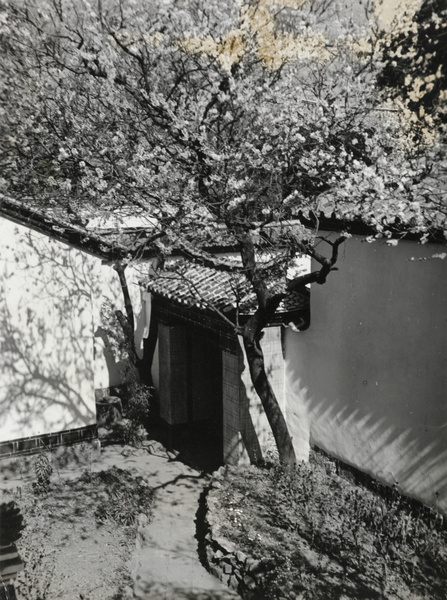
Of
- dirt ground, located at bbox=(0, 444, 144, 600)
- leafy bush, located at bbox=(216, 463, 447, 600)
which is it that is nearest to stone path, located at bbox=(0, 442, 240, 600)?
dirt ground, located at bbox=(0, 444, 144, 600)

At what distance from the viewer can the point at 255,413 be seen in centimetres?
1145

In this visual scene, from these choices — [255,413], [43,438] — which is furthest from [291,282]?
[43,438]

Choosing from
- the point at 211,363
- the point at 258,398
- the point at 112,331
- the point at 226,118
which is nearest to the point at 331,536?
the point at 258,398

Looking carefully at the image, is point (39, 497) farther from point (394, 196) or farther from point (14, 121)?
point (14, 121)

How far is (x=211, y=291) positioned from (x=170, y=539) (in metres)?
5.07

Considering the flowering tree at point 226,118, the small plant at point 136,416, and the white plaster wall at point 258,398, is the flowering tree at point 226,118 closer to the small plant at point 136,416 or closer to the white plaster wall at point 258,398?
the white plaster wall at point 258,398

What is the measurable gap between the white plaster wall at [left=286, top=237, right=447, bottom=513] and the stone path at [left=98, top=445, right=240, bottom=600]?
2774 mm

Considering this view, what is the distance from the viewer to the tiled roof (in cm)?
1091

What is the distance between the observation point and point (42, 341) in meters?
11.5

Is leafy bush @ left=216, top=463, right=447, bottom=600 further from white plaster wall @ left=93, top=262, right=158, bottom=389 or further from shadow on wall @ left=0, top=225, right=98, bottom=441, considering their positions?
white plaster wall @ left=93, top=262, right=158, bottom=389

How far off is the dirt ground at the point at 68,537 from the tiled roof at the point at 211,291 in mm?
4016

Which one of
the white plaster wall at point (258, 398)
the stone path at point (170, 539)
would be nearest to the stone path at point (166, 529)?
the stone path at point (170, 539)

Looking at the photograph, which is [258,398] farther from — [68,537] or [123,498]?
[68,537]

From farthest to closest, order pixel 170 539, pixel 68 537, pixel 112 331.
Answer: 1. pixel 112 331
2. pixel 170 539
3. pixel 68 537
